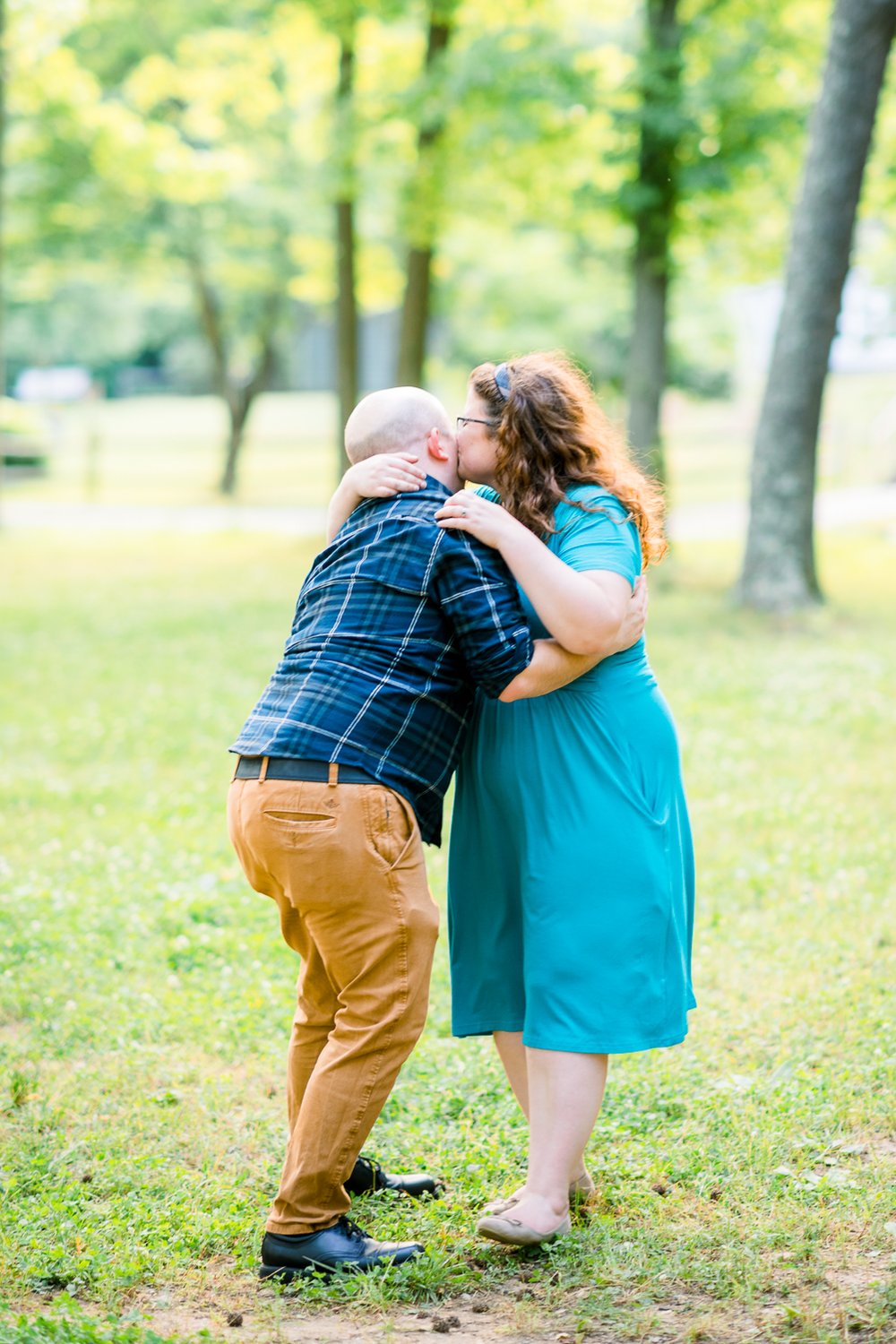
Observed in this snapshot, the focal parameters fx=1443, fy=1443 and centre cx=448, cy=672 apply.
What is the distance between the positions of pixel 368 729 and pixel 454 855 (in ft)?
1.79

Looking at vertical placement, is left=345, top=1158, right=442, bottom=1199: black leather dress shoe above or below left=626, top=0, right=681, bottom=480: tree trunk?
below

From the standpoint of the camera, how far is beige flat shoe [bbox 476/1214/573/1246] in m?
3.23

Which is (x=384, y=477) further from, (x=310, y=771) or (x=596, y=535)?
(x=310, y=771)

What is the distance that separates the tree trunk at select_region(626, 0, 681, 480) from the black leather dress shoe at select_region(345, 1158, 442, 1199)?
36.3ft

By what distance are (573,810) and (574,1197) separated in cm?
102

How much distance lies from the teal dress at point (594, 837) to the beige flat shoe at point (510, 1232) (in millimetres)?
404

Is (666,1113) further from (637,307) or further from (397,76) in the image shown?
(397,76)

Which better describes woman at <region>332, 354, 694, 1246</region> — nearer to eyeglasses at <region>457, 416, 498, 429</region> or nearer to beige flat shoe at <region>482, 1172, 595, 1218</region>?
eyeglasses at <region>457, 416, 498, 429</region>

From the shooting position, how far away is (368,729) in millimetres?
3078

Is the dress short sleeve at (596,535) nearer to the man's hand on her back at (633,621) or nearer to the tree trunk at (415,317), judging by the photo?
the man's hand on her back at (633,621)

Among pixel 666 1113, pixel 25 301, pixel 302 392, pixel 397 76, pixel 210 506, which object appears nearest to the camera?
pixel 666 1113

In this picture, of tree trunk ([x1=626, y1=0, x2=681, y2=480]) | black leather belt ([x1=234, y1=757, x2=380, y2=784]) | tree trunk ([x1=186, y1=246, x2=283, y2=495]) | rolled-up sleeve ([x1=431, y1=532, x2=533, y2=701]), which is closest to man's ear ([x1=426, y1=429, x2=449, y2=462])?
rolled-up sleeve ([x1=431, y1=532, x2=533, y2=701])

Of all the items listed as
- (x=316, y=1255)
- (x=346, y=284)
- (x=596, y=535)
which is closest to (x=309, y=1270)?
(x=316, y=1255)

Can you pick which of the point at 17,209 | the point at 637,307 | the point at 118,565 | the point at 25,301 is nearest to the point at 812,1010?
the point at 637,307
